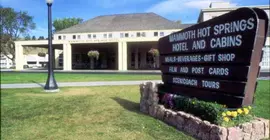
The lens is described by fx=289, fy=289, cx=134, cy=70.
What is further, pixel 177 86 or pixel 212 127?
pixel 177 86

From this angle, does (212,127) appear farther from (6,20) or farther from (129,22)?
(6,20)

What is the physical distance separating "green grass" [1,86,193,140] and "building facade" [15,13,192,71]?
106ft

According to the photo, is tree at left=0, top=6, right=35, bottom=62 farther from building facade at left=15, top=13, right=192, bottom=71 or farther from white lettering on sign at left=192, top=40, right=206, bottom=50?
white lettering on sign at left=192, top=40, right=206, bottom=50

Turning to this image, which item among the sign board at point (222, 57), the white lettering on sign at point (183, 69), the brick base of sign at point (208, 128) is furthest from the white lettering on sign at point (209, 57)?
the brick base of sign at point (208, 128)

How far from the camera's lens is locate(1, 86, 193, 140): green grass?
5.95 m

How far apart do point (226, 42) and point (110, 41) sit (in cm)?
3636

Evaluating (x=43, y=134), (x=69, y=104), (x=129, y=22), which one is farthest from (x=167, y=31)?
(x=43, y=134)

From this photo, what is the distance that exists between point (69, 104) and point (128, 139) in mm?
4338

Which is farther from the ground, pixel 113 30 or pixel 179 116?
pixel 113 30

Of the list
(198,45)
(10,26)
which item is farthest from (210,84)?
(10,26)

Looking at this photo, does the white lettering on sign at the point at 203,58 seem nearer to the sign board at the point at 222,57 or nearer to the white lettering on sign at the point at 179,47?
the sign board at the point at 222,57

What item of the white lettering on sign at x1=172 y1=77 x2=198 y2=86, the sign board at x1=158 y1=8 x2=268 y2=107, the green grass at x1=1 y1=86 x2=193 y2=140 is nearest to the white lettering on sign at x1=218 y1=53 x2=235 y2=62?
the sign board at x1=158 y1=8 x2=268 y2=107

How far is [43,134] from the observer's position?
606cm

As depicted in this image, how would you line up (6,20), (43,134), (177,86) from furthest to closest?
1. (6,20)
2. (177,86)
3. (43,134)
